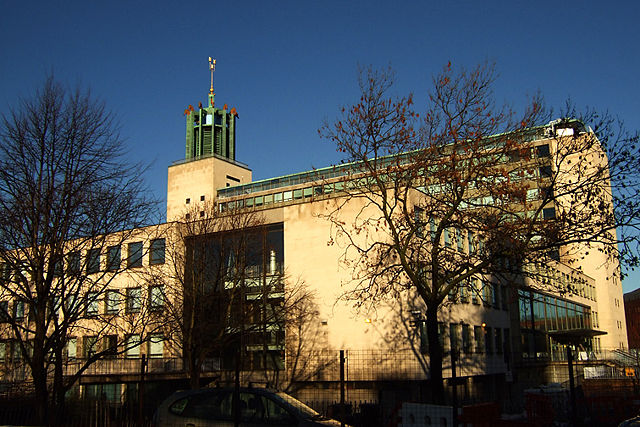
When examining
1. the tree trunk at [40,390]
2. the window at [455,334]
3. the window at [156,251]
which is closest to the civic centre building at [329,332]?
the window at [455,334]

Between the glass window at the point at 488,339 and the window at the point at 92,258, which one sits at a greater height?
the window at the point at 92,258

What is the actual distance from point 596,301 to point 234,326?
5240cm

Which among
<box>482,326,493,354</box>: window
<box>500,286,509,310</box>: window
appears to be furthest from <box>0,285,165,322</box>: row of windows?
<box>500,286,509,310</box>: window

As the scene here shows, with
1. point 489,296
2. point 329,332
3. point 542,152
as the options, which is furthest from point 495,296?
point 329,332

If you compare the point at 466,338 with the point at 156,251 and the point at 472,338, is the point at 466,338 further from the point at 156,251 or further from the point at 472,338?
the point at 156,251

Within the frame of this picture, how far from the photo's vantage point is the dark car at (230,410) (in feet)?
38.8

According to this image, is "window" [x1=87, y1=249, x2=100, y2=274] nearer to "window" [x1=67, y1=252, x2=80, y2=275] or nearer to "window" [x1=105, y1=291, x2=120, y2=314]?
"window" [x1=67, y1=252, x2=80, y2=275]

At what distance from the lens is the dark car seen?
11836 millimetres

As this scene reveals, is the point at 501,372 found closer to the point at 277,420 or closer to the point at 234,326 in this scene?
the point at 234,326

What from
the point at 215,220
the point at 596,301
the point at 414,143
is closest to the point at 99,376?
the point at 215,220

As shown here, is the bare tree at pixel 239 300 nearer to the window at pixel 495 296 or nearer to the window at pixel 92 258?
the window at pixel 495 296

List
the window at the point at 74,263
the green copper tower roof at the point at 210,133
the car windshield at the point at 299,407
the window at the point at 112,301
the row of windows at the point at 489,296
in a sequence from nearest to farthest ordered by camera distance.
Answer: the car windshield at the point at 299,407 < the window at the point at 74,263 < the window at the point at 112,301 < the row of windows at the point at 489,296 < the green copper tower roof at the point at 210,133

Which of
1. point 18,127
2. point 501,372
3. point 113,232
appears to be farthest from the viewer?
point 501,372

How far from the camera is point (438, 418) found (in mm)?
12281
